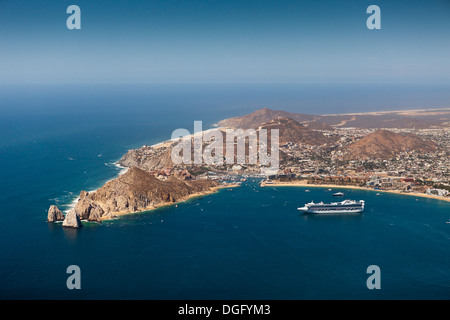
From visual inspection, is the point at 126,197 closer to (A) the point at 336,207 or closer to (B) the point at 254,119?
(A) the point at 336,207

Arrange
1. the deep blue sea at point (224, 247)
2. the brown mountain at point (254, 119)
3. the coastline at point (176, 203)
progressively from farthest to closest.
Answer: the brown mountain at point (254, 119), the coastline at point (176, 203), the deep blue sea at point (224, 247)

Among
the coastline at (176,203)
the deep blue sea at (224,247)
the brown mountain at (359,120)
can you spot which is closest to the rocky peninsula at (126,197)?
the coastline at (176,203)

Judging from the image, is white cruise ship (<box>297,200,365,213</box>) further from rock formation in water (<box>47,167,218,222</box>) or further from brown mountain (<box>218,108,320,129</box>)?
brown mountain (<box>218,108,320,129</box>)

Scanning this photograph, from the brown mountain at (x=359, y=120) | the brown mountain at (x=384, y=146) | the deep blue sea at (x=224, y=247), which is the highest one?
the brown mountain at (x=359, y=120)

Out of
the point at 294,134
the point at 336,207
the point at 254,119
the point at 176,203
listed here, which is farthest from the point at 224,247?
the point at 254,119

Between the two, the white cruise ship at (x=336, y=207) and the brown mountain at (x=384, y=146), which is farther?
the brown mountain at (x=384, y=146)

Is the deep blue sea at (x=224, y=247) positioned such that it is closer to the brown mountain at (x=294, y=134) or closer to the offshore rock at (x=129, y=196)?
the offshore rock at (x=129, y=196)
